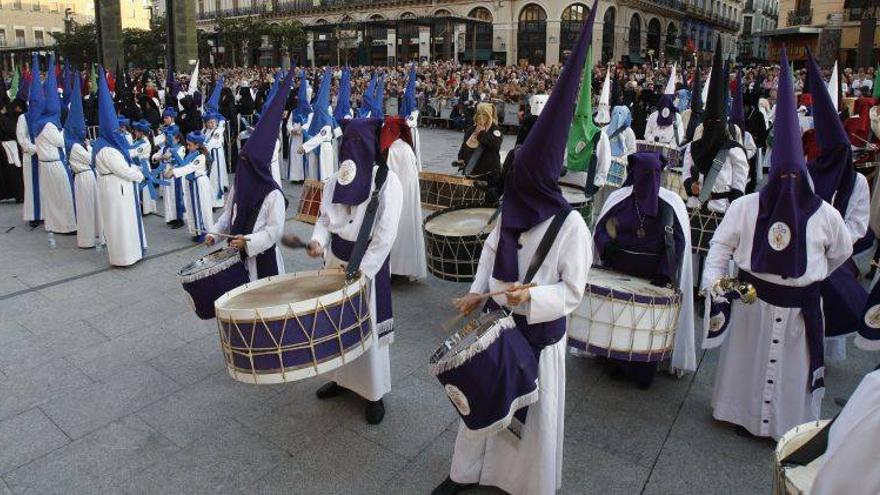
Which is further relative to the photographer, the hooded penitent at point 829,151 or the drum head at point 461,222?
the drum head at point 461,222

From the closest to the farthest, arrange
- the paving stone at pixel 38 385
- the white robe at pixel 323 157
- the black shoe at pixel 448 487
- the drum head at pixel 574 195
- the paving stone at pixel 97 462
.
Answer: the black shoe at pixel 448 487
the paving stone at pixel 97 462
the paving stone at pixel 38 385
the drum head at pixel 574 195
the white robe at pixel 323 157

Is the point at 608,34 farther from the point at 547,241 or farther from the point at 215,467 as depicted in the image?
the point at 215,467

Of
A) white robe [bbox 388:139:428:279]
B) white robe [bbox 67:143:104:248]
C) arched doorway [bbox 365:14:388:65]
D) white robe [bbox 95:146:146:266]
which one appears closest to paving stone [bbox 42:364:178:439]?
white robe [bbox 388:139:428:279]

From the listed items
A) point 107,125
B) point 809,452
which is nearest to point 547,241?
point 809,452

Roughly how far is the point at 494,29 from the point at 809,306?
51804mm

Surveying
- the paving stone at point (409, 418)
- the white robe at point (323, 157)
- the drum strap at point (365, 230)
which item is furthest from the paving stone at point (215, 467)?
the white robe at point (323, 157)

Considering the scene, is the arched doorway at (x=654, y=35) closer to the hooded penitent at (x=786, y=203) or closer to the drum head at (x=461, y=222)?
the drum head at (x=461, y=222)

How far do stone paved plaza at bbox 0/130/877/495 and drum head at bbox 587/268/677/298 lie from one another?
902mm

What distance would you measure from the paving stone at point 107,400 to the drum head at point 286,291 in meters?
1.59

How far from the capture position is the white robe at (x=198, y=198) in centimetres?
872

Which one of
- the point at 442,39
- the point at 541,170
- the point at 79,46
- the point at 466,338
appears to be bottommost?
the point at 466,338

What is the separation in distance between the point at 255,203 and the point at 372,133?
99 centimetres

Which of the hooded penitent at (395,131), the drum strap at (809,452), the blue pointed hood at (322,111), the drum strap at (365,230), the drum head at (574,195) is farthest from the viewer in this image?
the blue pointed hood at (322,111)

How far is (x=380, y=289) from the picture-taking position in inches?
166
